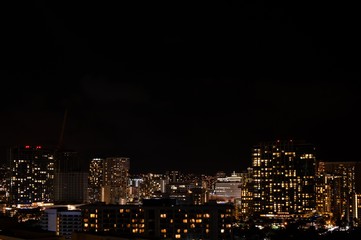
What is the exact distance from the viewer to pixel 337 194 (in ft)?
145

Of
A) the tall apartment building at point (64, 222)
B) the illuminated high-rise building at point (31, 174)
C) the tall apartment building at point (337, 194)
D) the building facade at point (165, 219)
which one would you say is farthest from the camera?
the illuminated high-rise building at point (31, 174)

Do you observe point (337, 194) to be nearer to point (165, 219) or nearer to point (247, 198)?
point (247, 198)

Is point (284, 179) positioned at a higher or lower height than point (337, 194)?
higher

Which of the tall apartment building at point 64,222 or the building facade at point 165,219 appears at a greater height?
the building facade at point 165,219

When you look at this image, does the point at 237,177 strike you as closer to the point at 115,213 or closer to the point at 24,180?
the point at 24,180

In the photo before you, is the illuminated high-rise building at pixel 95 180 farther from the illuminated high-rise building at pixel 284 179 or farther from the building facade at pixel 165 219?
the building facade at pixel 165 219

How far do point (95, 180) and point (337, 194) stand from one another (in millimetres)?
23548

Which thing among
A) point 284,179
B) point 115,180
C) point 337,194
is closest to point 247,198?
point 284,179

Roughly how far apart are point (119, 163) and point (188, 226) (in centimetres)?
3673

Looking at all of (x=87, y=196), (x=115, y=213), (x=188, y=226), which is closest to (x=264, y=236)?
(x=188, y=226)

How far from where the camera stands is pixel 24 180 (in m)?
52.5

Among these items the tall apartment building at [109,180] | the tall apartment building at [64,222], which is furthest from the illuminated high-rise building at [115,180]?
the tall apartment building at [64,222]

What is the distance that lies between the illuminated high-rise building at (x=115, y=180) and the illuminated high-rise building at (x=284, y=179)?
1409cm

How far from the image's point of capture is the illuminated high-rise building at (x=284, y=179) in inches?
1607
